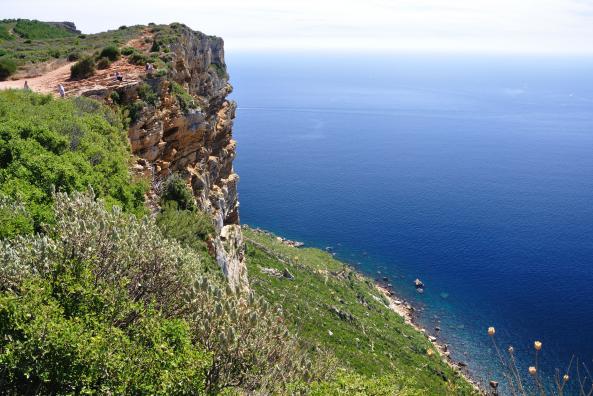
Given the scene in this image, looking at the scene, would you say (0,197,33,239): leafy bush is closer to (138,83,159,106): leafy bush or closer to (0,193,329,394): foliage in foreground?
(0,193,329,394): foliage in foreground

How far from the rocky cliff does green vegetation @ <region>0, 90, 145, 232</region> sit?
3.07 metres

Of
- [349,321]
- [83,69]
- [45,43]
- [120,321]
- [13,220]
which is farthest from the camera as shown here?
[349,321]

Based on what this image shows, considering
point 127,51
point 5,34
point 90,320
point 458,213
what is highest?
point 5,34

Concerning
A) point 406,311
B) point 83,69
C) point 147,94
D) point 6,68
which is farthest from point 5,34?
point 406,311

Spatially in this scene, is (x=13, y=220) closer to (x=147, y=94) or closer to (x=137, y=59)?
(x=147, y=94)

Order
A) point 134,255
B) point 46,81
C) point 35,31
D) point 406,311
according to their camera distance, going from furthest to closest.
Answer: point 406,311
point 35,31
point 46,81
point 134,255

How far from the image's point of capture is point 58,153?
2250 cm

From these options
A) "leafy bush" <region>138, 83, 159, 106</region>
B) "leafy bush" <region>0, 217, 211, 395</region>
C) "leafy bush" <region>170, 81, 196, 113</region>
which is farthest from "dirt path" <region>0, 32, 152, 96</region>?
"leafy bush" <region>0, 217, 211, 395</region>

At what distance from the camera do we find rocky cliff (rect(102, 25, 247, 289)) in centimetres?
3177

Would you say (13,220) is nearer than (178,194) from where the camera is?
Yes

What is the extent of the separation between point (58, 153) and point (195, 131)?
15.7 meters

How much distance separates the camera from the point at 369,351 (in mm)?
45562

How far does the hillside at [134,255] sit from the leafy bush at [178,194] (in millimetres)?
84

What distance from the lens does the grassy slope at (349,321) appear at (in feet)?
139
